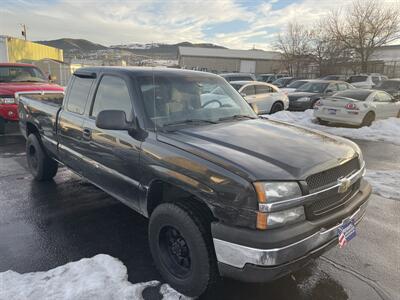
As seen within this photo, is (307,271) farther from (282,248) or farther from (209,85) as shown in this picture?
(209,85)

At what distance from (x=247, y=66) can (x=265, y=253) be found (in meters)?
67.6

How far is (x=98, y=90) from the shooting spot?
403 cm

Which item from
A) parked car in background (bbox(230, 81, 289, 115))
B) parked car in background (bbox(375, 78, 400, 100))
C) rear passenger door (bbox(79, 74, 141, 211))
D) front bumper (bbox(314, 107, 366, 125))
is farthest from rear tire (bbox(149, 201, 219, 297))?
parked car in background (bbox(375, 78, 400, 100))

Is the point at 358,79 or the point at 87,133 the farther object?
the point at 358,79

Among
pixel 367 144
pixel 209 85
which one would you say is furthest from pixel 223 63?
pixel 209 85

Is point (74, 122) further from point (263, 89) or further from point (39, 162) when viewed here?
point (263, 89)

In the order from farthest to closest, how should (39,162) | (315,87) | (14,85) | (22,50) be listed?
1. (22,50)
2. (315,87)
3. (14,85)
4. (39,162)

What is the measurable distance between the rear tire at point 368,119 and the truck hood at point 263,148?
9.32 m

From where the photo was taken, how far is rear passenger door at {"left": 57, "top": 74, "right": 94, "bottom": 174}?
4.20 metres

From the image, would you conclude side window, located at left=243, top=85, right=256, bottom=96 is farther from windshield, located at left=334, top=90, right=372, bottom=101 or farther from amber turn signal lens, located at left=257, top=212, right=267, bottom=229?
amber turn signal lens, located at left=257, top=212, right=267, bottom=229

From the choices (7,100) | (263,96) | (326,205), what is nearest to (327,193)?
(326,205)

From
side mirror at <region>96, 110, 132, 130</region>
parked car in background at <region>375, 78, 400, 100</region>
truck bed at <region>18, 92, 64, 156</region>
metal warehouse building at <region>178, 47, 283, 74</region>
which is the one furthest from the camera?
metal warehouse building at <region>178, 47, 283, 74</region>

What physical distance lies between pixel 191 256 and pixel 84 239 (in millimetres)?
1664

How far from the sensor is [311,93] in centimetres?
1570
